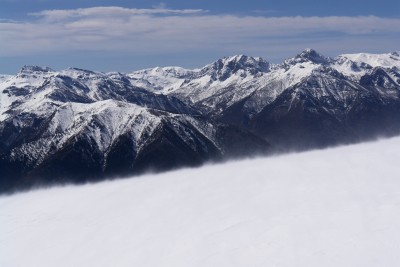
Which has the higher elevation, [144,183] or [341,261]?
[341,261]

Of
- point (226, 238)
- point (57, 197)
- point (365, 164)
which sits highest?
point (365, 164)

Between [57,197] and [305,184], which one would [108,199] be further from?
[305,184]

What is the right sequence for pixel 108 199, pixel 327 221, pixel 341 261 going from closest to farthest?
pixel 341 261, pixel 327 221, pixel 108 199

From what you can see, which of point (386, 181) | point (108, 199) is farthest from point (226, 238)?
point (108, 199)

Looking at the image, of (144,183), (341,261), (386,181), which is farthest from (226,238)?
(144,183)

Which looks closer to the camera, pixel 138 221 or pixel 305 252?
Answer: pixel 305 252

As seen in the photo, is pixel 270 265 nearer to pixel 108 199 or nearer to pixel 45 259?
pixel 45 259

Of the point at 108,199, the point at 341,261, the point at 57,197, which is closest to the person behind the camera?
the point at 341,261
